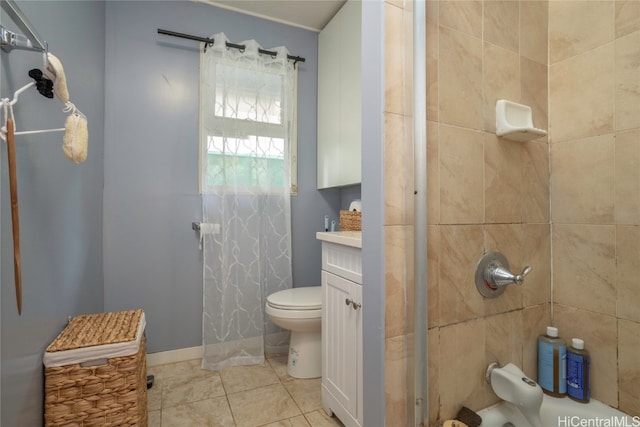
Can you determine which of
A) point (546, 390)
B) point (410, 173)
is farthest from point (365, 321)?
point (546, 390)

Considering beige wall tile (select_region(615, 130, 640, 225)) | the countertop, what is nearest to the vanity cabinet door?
the countertop

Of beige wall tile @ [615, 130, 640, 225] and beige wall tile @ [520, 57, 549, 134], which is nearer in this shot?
beige wall tile @ [615, 130, 640, 225]

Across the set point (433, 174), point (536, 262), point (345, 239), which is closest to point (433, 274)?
point (433, 174)

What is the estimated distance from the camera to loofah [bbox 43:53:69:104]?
729mm

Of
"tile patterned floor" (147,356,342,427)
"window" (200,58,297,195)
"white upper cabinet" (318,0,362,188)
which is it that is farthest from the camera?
"window" (200,58,297,195)

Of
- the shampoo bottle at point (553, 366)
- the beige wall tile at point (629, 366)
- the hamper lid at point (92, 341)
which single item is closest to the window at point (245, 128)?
the hamper lid at point (92, 341)

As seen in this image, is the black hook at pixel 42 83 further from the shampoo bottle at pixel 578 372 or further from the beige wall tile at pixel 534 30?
the shampoo bottle at pixel 578 372

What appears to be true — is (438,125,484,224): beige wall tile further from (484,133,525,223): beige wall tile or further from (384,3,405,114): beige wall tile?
(384,3,405,114): beige wall tile

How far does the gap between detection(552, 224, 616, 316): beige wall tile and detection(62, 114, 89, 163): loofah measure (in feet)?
5.29

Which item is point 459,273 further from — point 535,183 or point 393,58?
point 393,58

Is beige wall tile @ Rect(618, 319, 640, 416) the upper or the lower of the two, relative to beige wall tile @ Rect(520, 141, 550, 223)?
lower

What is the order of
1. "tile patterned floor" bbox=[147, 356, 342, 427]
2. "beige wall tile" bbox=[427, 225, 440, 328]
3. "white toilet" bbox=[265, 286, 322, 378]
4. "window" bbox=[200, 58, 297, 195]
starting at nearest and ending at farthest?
"beige wall tile" bbox=[427, 225, 440, 328], "tile patterned floor" bbox=[147, 356, 342, 427], "white toilet" bbox=[265, 286, 322, 378], "window" bbox=[200, 58, 297, 195]

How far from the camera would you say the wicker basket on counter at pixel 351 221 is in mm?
1658

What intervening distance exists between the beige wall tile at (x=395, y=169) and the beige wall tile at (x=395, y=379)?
334 mm
